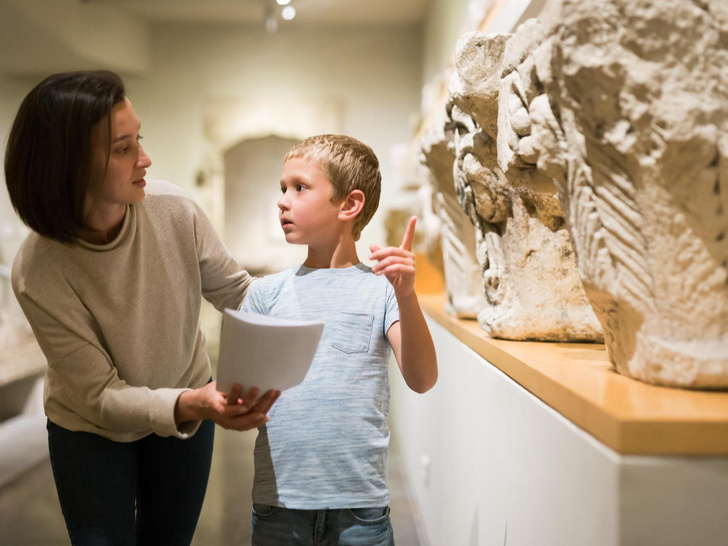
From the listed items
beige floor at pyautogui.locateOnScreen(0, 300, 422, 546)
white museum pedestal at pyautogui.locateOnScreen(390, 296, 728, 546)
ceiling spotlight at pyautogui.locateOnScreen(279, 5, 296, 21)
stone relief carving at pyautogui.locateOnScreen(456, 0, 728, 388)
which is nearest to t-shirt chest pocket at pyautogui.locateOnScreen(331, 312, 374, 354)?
white museum pedestal at pyautogui.locateOnScreen(390, 296, 728, 546)

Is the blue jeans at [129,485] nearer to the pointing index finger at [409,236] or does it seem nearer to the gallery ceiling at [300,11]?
the pointing index finger at [409,236]

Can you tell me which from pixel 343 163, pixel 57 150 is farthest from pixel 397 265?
pixel 57 150

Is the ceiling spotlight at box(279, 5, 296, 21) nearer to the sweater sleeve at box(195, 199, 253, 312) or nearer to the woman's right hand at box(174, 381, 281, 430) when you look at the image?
the sweater sleeve at box(195, 199, 253, 312)

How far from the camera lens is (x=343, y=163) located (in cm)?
140

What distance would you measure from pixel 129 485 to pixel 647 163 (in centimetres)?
126

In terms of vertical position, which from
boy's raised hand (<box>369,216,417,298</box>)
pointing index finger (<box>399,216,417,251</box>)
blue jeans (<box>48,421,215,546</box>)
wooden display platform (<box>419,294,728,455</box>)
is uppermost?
pointing index finger (<box>399,216,417,251</box>)

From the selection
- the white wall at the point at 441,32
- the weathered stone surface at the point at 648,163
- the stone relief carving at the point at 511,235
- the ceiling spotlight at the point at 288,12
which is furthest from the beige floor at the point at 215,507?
the ceiling spotlight at the point at 288,12

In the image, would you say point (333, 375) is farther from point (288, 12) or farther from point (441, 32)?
point (288, 12)

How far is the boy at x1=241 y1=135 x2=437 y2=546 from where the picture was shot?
130 cm

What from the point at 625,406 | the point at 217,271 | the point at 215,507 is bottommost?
the point at 215,507

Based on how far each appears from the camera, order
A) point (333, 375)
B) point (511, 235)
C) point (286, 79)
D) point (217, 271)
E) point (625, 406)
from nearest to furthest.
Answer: point (625, 406) → point (333, 375) → point (217, 271) → point (511, 235) → point (286, 79)

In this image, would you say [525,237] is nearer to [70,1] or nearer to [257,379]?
[257,379]

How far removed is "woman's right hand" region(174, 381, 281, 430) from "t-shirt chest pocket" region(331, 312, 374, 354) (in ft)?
0.65

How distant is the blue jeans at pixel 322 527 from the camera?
1.30 m
